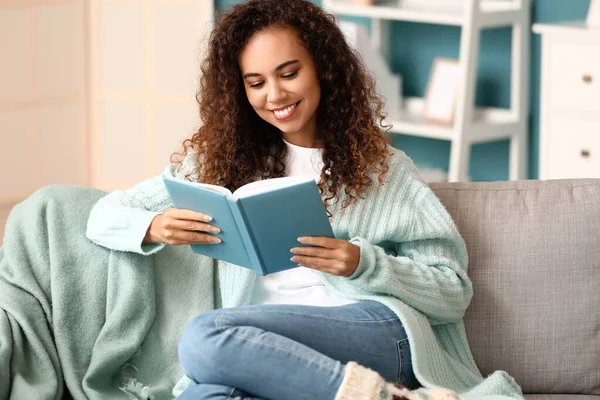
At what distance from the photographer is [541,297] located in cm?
222

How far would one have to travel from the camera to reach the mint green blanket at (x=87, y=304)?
7.07ft

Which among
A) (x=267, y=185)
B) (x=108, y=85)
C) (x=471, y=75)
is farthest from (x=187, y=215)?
(x=108, y=85)

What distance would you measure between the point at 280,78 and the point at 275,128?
19 centimetres

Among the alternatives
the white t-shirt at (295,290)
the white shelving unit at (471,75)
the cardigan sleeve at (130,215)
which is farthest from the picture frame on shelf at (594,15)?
the cardigan sleeve at (130,215)

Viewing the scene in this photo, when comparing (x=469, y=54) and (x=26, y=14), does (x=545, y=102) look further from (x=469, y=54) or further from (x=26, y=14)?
(x=26, y=14)

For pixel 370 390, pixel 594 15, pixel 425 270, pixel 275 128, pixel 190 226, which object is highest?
pixel 594 15

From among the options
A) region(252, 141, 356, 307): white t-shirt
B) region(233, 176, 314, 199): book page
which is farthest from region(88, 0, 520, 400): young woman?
region(233, 176, 314, 199): book page

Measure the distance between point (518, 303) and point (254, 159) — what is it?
2.21 ft

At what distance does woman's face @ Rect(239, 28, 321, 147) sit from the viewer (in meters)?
2.17

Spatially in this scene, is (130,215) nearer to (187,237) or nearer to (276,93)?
(187,237)

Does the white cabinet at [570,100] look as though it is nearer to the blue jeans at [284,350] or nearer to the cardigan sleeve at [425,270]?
the cardigan sleeve at [425,270]

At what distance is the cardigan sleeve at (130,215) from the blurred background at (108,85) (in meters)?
1.89

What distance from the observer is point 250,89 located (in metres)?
2.23

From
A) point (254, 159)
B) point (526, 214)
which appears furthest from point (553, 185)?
point (254, 159)
